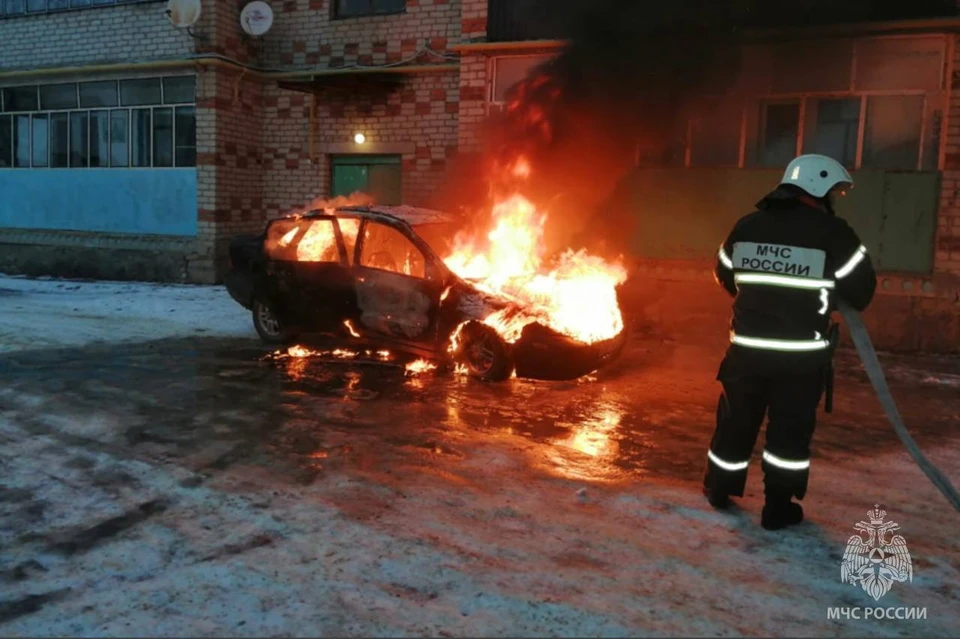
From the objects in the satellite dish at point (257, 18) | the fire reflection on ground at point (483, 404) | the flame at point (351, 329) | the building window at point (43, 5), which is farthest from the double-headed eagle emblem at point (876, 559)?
the building window at point (43, 5)

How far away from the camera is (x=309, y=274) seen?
814cm

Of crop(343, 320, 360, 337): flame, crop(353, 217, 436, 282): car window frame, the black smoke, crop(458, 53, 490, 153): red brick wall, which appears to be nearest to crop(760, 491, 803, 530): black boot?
crop(353, 217, 436, 282): car window frame

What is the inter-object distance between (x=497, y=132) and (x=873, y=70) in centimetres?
475

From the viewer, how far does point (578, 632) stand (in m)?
2.86

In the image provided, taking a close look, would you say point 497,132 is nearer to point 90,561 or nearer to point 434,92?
point 434,92

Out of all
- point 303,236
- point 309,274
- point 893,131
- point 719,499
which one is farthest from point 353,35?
point 719,499

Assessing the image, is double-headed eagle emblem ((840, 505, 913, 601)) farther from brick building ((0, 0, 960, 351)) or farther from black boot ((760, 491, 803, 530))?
brick building ((0, 0, 960, 351))

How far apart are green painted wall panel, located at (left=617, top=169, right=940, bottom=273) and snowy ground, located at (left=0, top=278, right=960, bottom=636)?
2.65 m

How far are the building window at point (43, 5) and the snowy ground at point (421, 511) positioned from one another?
10.2 metres

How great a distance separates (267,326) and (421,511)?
17.8 ft

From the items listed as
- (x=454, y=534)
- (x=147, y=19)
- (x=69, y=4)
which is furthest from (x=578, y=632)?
(x=69, y=4)

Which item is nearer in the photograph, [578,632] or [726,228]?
[578,632]

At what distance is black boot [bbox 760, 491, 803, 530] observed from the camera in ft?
12.6

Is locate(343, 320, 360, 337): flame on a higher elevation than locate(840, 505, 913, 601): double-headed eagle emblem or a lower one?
higher
